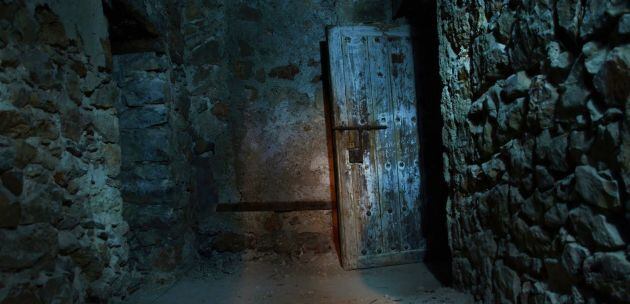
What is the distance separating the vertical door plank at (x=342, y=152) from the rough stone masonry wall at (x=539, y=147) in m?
0.82

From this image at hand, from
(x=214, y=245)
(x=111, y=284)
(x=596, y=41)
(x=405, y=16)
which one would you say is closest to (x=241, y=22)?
(x=405, y=16)

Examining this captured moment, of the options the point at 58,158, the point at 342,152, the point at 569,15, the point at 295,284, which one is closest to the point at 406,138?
the point at 342,152

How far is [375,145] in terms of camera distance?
2621 millimetres

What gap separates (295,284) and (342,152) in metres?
0.90

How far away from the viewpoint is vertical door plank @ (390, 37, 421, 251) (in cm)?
266

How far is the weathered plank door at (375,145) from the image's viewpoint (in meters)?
2.59

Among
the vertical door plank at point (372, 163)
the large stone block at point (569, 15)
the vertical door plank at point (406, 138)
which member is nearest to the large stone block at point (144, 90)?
the vertical door plank at point (372, 163)

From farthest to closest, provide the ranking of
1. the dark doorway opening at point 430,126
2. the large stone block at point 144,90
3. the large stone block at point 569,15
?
1. the dark doorway opening at point 430,126
2. the large stone block at point 144,90
3. the large stone block at point 569,15

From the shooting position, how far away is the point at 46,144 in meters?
1.49

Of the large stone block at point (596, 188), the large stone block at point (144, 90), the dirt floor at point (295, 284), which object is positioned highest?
the large stone block at point (144, 90)

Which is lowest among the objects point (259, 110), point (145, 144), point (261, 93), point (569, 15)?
point (145, 144)

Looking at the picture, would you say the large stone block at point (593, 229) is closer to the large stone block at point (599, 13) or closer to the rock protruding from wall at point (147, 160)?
the large stone block at point (599, 13)

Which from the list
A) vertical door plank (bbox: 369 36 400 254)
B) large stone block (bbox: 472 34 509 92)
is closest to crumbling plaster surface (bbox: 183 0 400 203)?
vertical door plank (bbox: 369 36 400 254)

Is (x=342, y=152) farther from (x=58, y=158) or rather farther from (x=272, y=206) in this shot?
(x=58, y=158)
